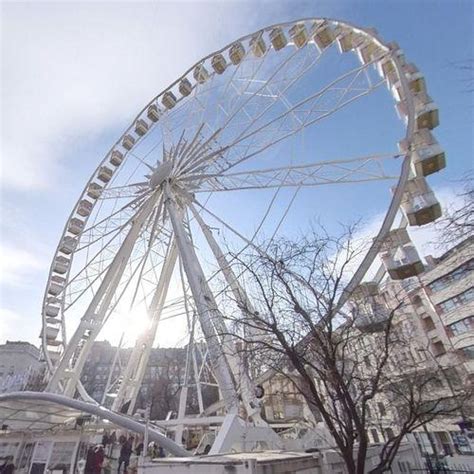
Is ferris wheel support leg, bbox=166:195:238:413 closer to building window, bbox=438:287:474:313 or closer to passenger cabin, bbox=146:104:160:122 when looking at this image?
passenger cabin, bbox=146:104:160:122

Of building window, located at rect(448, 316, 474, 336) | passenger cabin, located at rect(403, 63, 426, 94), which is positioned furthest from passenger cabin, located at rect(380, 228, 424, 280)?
building window, located at rect(448, 316, 474, 336)

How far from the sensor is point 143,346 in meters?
14.9

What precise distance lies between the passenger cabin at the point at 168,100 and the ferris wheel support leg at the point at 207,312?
9.90 metres

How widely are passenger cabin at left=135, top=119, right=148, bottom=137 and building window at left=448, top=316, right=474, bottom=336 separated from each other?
94.3 ft

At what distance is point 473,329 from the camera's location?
2734 centimetres

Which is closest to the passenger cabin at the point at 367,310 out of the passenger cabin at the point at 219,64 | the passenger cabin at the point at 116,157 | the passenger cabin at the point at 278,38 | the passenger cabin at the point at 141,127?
the passenger cabin at the point at 278,38

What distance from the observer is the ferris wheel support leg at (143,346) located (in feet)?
48.1

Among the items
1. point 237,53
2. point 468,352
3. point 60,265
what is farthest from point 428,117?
point 468,352

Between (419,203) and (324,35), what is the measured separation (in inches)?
370

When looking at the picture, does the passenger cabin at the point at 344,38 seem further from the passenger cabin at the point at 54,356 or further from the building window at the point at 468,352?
the building window at the point at 468,352

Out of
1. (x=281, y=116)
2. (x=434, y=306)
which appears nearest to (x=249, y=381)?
(x=281, y=116)

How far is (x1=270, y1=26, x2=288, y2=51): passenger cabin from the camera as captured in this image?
16734 mm

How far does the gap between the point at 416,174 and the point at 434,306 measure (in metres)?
24.9

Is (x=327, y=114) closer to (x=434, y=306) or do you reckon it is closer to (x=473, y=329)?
(x=473, y=329)
